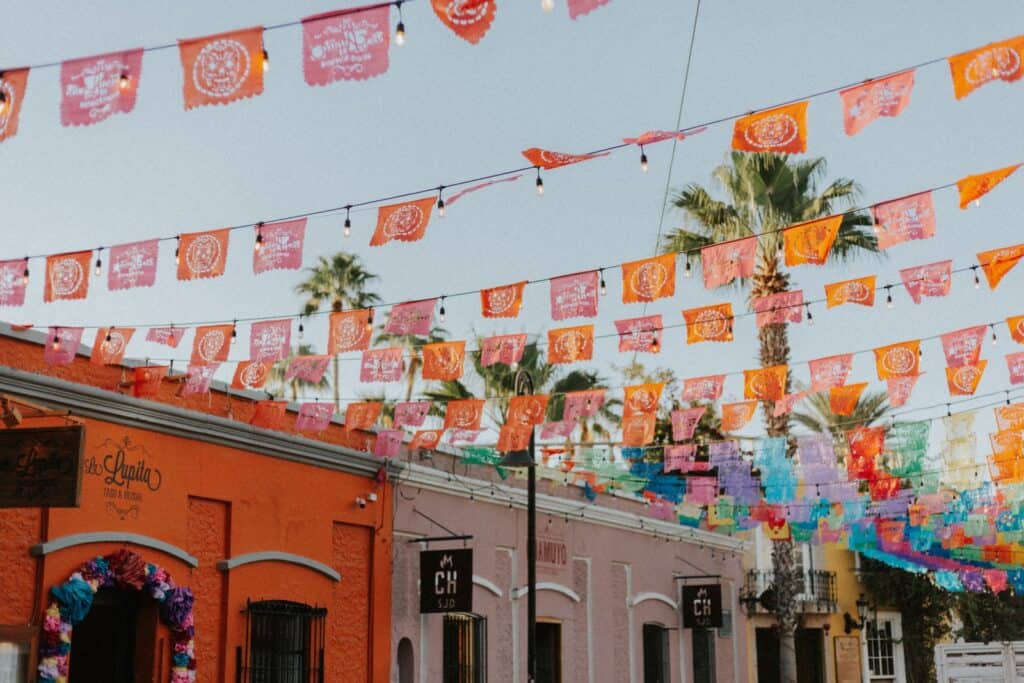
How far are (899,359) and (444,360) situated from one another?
20.0ft

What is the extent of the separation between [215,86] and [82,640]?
28.2 feet

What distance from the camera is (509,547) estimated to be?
21.5 metres

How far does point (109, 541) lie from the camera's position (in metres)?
14.3

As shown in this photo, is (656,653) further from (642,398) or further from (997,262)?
(997,262)

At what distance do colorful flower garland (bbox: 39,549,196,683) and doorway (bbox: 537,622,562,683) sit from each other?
28.7 feet

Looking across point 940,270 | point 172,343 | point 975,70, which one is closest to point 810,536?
point 940,270

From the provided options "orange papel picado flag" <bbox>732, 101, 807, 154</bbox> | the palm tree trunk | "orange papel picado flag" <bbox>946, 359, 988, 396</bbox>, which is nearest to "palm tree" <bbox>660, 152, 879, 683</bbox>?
the palm tree trunk

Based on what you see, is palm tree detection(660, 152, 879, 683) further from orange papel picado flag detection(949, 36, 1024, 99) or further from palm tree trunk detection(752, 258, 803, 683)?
orange papel picado flag detection(949, 36, 1024, 99)

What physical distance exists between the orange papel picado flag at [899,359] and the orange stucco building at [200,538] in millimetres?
7510

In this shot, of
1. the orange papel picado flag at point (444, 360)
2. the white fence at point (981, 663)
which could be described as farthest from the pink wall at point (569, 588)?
the white fence at point (981, 663)

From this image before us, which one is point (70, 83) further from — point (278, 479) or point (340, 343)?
point (278, 479)

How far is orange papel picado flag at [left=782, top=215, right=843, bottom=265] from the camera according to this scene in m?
13.3

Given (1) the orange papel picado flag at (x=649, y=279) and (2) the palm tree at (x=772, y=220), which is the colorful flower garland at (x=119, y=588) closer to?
(1) the orange papel picado flag at (x=649, y=279)

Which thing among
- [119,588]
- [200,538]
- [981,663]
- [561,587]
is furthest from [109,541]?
[981,663]
